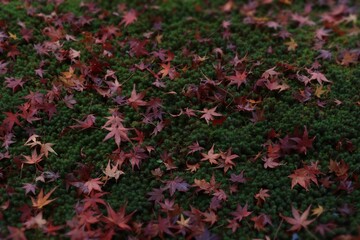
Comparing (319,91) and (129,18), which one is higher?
(129,18)

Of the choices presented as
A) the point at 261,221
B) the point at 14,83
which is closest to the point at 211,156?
the point at 261,221

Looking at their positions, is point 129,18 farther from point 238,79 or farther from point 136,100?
point 238,79

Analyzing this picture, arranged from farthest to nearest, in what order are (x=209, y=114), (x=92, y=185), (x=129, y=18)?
(x=129, y=18), (x=209, y=114), (x=92, y=185)

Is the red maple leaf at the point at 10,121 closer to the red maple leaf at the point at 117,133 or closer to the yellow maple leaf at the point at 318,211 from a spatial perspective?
the red maple leaf at the point at 117,133

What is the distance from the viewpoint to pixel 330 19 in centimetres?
410

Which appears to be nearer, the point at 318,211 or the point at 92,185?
the point at 318,211

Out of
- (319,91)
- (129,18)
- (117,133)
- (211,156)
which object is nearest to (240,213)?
(211,156)

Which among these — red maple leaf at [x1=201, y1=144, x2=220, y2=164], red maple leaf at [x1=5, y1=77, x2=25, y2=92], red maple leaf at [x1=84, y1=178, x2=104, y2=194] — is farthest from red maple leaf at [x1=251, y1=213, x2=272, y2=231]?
red maple leaf at [x1=5, y1=77, x2=25, y2=92]

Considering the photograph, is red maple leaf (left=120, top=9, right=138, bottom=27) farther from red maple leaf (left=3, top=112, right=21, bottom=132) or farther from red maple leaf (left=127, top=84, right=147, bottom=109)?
red maple leaf (left=3, top=112, right=21, bottom=132)

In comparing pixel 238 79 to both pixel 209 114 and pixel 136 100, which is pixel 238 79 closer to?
pixel 209 114

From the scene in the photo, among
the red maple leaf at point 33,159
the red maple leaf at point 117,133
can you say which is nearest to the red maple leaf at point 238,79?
the red maple leaf at point 117,133

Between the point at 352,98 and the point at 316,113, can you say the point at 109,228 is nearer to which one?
the point at 316,113

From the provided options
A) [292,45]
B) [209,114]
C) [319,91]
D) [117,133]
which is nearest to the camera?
[117,133]

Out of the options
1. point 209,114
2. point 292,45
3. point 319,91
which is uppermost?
point 292,45
